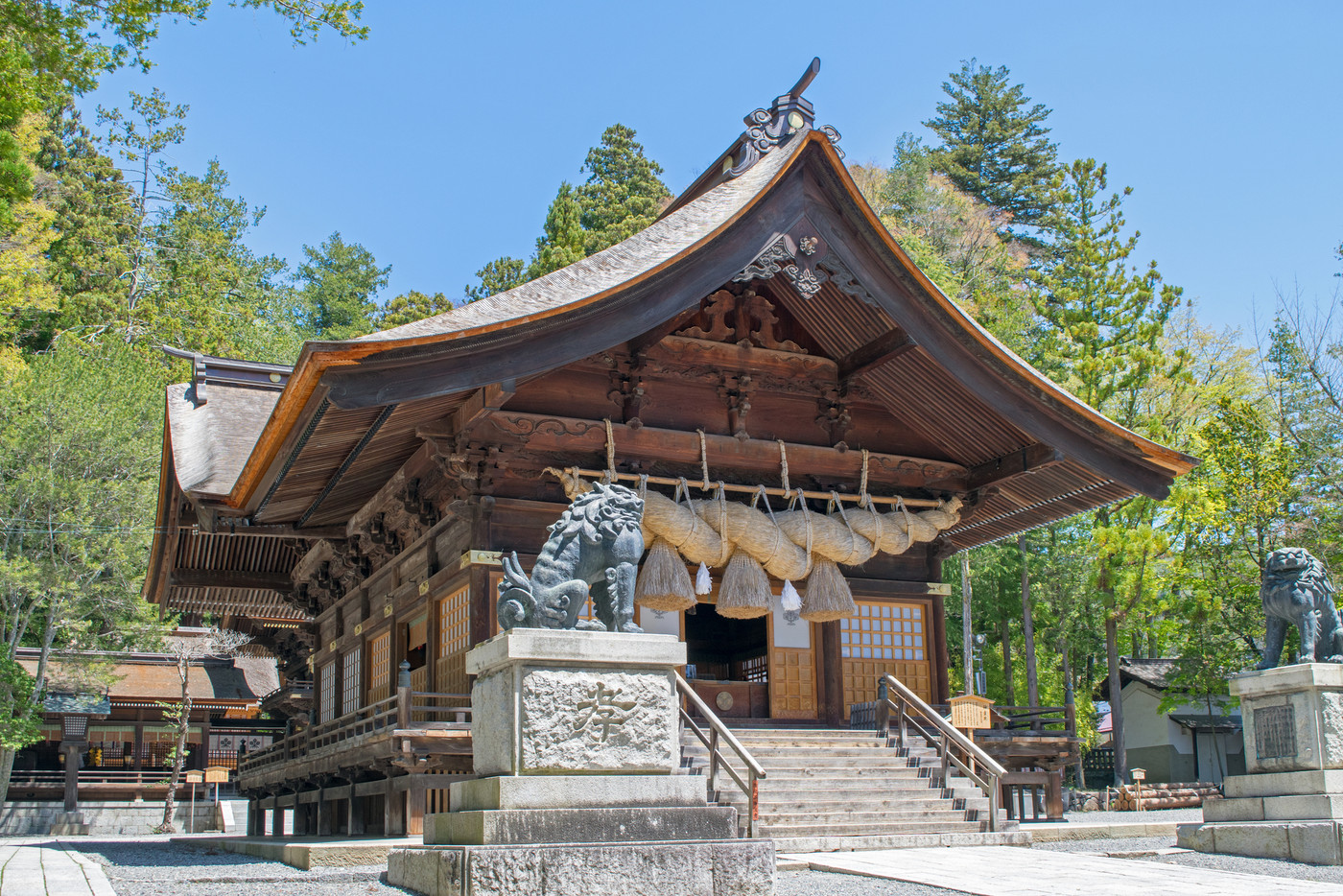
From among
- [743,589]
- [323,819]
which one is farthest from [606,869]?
[323,819]

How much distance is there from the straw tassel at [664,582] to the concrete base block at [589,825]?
5777 mm

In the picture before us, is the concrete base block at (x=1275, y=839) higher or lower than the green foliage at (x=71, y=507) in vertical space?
lower

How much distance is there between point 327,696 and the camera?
59.1ft

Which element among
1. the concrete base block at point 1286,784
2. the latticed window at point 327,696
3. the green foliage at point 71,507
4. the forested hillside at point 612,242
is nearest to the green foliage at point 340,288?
the forested hillside at point 612,242

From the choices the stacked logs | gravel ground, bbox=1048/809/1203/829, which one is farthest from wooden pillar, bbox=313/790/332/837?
the stacked logs

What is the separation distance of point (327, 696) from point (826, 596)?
913 centimetres

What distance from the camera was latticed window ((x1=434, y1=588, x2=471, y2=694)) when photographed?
39.3ft

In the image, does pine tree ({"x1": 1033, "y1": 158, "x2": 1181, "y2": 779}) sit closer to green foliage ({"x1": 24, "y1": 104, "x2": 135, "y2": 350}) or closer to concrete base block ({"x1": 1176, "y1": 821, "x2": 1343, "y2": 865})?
concrete base block ({"x1": 1176, "y1": 821, "x2": 1343, "y2": 865})

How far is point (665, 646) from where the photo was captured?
6.09m

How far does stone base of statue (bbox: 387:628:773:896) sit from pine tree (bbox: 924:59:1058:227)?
4405 cm

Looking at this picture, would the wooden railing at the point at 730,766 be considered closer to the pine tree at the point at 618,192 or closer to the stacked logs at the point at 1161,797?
the stacked logs at the point at 1161,797

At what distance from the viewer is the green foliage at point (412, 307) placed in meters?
42.9

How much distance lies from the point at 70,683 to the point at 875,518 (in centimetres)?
2351

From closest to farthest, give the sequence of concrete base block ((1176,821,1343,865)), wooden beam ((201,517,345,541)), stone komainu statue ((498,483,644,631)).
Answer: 1. stone komainu statue ((498,483,644,631))
2. concrete base block ((1176,821,1343,865))
3. wooden beam ((201,517,345,541))
